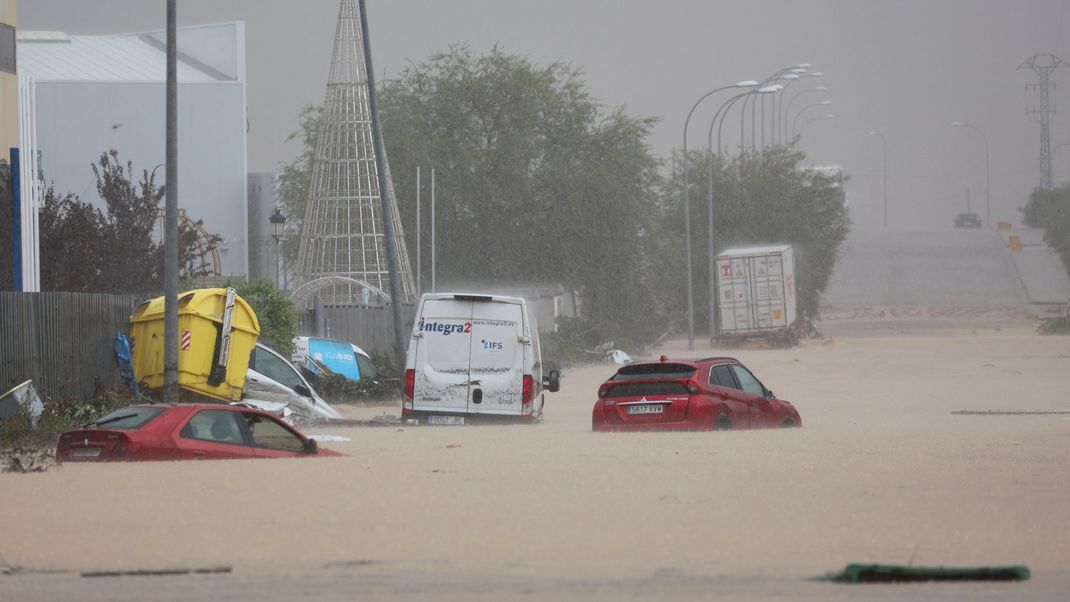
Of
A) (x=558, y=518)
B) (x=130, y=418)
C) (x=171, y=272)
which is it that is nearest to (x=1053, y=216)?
(x=171, y=272)

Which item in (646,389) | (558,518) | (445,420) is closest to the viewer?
(558,518)

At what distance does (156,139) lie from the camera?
69250 mm

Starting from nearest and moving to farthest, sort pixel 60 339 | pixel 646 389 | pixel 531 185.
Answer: pixel 646 389
pixel 60 339
pixel 531 185

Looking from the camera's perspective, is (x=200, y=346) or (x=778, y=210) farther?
(x=778, y=210)

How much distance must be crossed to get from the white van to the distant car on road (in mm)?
149159

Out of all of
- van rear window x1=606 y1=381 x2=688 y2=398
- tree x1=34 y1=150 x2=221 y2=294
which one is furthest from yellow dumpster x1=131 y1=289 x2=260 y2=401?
tree x1=34 y1=150 x2=221 y2=294

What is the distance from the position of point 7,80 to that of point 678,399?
59.4 ft

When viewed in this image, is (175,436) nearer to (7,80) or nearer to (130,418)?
(130,418)

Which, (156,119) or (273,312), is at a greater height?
(156,119)

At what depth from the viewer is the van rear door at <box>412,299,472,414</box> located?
2275cm

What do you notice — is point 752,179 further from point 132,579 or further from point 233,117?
point 132,579

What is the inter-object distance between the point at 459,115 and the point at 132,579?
58.6 metres

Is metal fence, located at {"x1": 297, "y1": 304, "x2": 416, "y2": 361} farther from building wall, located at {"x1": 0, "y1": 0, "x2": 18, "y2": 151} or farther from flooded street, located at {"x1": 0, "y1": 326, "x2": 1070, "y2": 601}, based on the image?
flooded street, located at {"x1": 0, "y1": 326, "x2": 1070, "y2": 601}

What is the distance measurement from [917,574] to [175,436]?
868 cm
